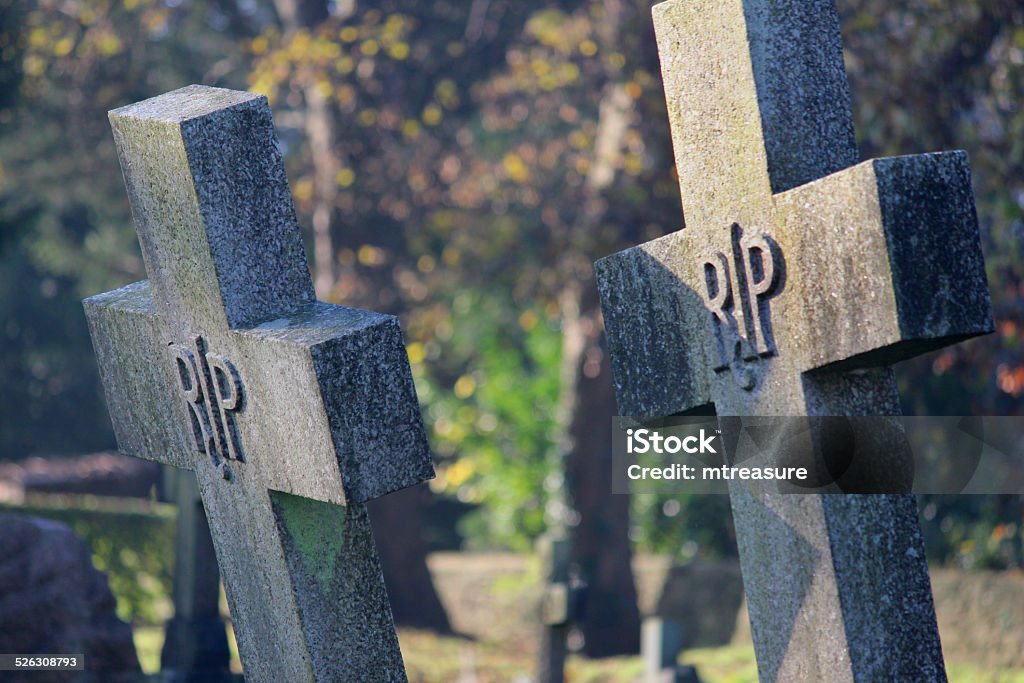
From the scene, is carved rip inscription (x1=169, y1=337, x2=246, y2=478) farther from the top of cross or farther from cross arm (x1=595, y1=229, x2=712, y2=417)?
cross arm (x1=595, y1=229, x2=712, y2=417)

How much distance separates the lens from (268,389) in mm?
3133

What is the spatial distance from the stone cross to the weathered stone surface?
10.8 feet

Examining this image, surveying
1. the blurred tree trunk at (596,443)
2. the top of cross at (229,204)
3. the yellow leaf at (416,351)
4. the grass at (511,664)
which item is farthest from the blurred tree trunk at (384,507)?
the top of cross at (229,204)

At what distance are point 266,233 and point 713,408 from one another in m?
1.25

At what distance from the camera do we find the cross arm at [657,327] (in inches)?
126

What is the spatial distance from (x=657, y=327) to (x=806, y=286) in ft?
1.83

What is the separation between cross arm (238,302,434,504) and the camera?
2.92m

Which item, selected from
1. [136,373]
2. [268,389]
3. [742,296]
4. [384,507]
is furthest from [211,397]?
[384,507]

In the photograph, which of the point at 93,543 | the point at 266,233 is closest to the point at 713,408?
the point at 266,233

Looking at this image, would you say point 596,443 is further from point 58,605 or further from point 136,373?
point 136,373

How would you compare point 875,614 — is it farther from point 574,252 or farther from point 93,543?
point 93,543

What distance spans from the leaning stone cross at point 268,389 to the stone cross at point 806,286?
81cm

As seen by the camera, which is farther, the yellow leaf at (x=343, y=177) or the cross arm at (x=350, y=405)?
the yellow leaf at (x=343, y=177)

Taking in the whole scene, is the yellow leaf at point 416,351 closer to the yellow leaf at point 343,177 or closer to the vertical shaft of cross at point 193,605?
the yellow leaf at point 343,177
